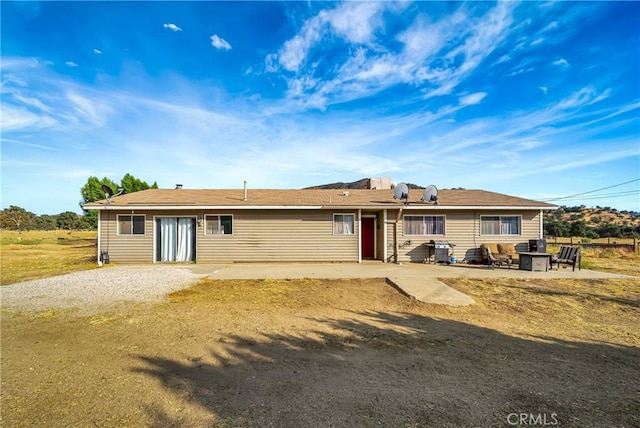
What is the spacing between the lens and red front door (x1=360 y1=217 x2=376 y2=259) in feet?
49.2

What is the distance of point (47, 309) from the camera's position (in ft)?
20.6

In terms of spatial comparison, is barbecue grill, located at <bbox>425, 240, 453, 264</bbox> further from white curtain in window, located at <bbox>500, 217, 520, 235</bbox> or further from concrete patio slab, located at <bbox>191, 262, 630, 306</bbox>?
white curtain in window, located at <bbox>500, 217, 520, 235</bbox>

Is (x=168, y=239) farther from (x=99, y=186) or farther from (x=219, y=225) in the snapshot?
(x=99, y=186)

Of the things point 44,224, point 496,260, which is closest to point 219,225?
point 496,260

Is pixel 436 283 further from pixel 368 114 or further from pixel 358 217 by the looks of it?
pixel 368 114

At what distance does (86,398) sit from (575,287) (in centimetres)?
1068

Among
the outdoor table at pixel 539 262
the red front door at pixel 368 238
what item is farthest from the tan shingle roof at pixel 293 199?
the outdoor table at pixel 539 262

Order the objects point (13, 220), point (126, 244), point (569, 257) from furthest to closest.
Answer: point (13, 220) → point (126, 244) → point (569, 257)

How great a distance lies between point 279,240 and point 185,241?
161 inches

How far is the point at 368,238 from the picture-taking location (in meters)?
15.1

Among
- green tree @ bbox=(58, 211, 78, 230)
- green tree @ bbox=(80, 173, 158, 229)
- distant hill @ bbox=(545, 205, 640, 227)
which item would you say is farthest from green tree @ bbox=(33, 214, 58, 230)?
distant hill @ bbox=(545, 205, 640, 227)

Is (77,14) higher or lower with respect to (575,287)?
higher

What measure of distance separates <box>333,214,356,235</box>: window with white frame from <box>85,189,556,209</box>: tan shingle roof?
1.93 feet

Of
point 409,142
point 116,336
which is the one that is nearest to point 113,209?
point 116,336
